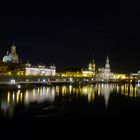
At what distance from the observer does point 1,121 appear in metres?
19.6

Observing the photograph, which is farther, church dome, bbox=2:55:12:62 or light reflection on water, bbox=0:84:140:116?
church dome, bbox=2:55:12:62

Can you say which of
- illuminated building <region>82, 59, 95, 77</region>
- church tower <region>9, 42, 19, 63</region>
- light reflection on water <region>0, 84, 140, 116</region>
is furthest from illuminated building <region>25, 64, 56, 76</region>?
light reflection on water <region>0, 84, 140, 116</region>

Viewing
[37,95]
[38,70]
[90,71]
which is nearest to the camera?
[37,95]

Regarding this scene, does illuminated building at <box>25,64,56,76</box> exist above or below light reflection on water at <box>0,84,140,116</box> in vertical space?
above

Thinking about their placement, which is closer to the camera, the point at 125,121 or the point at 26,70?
the point at 125,121

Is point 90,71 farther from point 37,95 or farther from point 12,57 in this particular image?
point 37,95

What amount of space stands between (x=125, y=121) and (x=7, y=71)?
224 ft

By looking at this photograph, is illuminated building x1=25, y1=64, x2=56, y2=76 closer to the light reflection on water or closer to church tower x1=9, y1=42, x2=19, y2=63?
church tower x1=9, y1=42, x2=19, y2=63

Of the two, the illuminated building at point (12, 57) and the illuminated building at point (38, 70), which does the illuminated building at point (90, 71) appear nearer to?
the illuminated building at point (38, 70)

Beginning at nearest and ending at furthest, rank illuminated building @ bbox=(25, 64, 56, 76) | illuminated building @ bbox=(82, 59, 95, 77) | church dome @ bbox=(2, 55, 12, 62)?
illuminated building @ bbox=(25, 64, 56, 76), church dome @ bbox=(2, 55, 12, 62), illuminated building @ bbox=(82, 59, 95, 77)

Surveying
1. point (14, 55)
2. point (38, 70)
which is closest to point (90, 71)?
point (38, 70)

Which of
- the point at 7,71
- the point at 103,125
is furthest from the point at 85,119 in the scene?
the point at 7,71

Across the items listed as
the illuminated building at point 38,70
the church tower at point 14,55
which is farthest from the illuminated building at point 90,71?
the church tower at point 14,55

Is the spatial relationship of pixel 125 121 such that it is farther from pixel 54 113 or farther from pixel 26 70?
pixel 26 70
